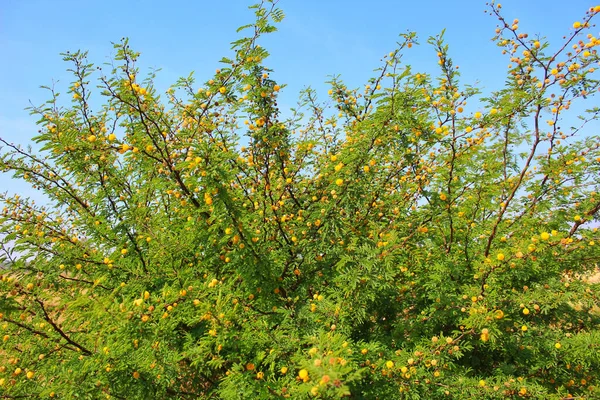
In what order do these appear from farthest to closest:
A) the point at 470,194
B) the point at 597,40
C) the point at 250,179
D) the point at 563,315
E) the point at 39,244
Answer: the point at 563,315
the point at 250,179
the point at 39,244
the point at 470,194
the point at 597,40

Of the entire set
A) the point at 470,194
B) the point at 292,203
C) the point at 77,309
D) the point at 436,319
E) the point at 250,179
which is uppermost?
the point at 250,179

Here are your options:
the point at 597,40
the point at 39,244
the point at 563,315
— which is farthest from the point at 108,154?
the point at 563,315

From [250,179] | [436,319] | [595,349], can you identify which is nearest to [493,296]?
[436,319]

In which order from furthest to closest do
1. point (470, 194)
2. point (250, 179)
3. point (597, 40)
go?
point (250, 179)
point (470, 194)
point (597, 40)

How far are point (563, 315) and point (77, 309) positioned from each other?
5.96m

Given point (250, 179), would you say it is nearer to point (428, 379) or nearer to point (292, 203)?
point (292, 203)

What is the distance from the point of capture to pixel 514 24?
9.42 feet

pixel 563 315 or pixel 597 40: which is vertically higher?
pixel 597 40

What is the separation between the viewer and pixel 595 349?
3.30 metres

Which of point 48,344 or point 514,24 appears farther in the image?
point 48,344

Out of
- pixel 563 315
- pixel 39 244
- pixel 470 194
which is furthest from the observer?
pixel 563 315

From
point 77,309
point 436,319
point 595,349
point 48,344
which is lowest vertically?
point 595,349

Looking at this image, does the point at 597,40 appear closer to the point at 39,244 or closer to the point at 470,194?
the point at 470,194

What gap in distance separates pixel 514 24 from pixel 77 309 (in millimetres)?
4534
